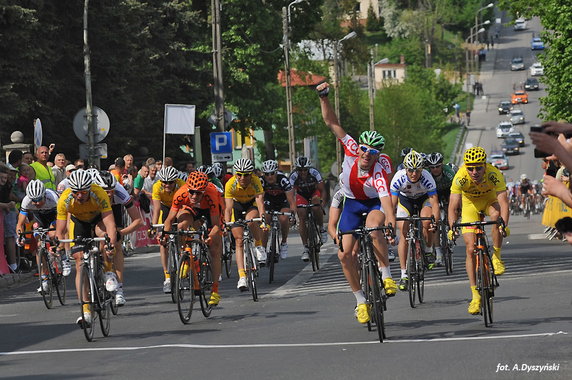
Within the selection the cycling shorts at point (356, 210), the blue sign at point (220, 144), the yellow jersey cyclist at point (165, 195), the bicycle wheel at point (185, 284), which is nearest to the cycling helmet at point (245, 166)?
the yellow jersey cyclist at point (165, 195)

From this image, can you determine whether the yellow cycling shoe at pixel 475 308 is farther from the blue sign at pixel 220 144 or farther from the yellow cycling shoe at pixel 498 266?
the blue sign at pixel 220 144

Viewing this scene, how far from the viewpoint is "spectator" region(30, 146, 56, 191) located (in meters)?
24.0

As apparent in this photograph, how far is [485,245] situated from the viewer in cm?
1484

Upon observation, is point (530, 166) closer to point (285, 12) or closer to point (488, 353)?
point (285, 12)

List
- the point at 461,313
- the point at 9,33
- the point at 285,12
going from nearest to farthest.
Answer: the point at 461,313 → the point at 9,33 → the point at 285,12

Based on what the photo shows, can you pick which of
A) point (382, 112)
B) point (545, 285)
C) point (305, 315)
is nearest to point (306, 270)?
point (545, 285)

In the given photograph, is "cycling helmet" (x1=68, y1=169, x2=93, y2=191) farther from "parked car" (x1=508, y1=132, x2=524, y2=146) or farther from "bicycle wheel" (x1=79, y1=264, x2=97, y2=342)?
"parked car" (x1=508, y1=132, x2=524, y2=146)

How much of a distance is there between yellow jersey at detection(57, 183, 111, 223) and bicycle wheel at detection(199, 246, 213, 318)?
1.32 m

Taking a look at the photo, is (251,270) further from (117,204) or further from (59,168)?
(59,168)

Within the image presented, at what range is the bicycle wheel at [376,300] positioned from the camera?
44.2 feet

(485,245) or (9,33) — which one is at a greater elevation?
(9,33)

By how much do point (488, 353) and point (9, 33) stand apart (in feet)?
83.7

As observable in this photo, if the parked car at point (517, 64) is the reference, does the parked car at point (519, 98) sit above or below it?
below

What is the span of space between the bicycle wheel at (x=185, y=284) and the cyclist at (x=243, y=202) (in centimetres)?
225
